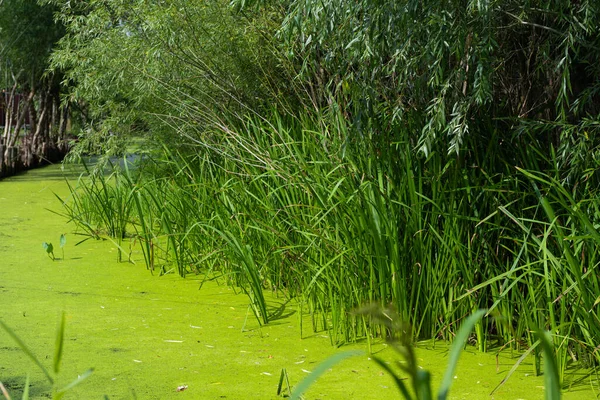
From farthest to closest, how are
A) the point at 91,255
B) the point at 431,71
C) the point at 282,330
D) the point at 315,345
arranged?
the point at 91,255 → the point at 282,330 → the point at 315,345 → the point at 431,71

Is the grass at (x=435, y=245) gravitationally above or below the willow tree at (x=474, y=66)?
below

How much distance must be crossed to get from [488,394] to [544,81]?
140 centimetres

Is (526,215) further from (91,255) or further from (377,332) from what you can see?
(91,255)

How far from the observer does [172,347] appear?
3.57m

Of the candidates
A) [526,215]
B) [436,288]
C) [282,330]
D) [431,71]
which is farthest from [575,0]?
[282,330]

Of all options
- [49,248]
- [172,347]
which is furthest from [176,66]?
[172,347]

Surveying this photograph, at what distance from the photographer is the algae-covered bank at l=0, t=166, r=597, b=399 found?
3008 millimetres

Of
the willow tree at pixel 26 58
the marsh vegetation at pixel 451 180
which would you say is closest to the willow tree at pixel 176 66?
the marsh vegetation at pixel 451 180

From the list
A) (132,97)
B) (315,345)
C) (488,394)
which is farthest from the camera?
(132,97)

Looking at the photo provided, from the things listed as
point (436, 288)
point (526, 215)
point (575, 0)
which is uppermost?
point (575, 0)

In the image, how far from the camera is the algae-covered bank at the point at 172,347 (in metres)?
3.01

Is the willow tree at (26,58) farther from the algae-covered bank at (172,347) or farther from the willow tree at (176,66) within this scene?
the algae-covered bank at (172,347)

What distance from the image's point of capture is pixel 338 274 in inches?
147

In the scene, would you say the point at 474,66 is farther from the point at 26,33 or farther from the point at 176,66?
the point at 26,33
